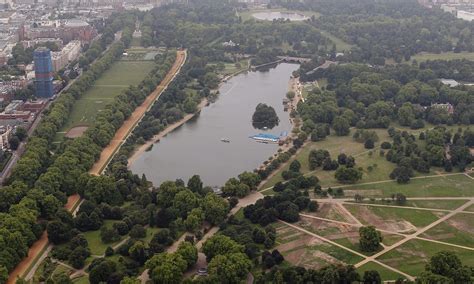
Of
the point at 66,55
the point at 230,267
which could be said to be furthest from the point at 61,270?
the point at 66,55

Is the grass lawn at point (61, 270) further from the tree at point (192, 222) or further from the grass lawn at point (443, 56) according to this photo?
the grass lawn at point (443, 56)

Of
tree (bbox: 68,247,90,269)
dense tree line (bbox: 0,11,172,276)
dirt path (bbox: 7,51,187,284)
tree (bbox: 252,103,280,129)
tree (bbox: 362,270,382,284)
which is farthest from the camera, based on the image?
tree (bbox: 252,103,280,129)

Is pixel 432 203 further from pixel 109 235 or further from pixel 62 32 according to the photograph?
pixel 62 32

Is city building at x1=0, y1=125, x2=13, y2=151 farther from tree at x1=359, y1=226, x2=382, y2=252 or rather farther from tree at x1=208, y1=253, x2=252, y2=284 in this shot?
tree at x1=359, y1=226, x2=382, y2=252

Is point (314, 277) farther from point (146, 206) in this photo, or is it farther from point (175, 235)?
point (146, 206)

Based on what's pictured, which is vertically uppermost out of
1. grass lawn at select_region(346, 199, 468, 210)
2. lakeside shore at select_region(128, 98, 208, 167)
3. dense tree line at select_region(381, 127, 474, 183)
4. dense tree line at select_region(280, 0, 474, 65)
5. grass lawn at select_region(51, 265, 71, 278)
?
dense tree line at select_region(280, 0, 474, 65)

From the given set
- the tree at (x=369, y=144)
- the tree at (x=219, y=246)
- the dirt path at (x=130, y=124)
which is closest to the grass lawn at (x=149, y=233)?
the tree at (x=219, y=246)

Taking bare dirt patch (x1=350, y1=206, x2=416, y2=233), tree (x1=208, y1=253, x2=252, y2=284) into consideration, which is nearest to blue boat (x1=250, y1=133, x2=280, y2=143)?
bare dirt patch (x1=350, y1=206, x2=416, y2=233)
